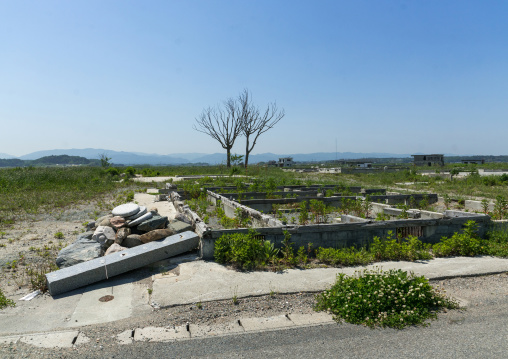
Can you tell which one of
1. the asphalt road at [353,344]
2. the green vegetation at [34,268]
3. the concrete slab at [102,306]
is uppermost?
the green vegetation at [34,268]

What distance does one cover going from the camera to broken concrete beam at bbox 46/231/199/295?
199 inches

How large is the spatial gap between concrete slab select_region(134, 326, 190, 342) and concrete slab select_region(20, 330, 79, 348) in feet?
2.22

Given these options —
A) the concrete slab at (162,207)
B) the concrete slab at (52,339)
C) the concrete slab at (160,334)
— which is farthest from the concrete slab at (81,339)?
the concrete slab at (162,207)

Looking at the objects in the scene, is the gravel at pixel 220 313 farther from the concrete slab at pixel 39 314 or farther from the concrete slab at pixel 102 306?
the concrete slab at pixel 39 314

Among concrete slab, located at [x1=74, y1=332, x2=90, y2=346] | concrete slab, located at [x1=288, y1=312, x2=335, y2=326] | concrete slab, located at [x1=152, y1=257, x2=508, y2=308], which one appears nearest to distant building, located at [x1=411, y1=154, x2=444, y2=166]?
concrete slab, located at [x1=152, y1=257, x2=508, y2=308]

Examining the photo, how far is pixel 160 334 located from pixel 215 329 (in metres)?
0.61

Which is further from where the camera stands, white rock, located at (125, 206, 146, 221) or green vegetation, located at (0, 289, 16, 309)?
white rock, located at (125, 206, 146, 221)

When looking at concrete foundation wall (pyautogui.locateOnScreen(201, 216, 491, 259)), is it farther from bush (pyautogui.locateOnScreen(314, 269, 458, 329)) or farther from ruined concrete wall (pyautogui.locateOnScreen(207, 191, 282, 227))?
bush (pyautogui.locateOnScreen(314, 269, 458, 329))

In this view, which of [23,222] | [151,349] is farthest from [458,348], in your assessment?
[23,222]

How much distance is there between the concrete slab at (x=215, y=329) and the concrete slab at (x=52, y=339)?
128 centimetres

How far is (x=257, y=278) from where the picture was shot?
17.4ft

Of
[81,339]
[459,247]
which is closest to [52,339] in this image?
[81,339]

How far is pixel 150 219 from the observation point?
733cm

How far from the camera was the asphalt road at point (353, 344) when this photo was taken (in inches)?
128
